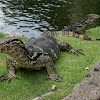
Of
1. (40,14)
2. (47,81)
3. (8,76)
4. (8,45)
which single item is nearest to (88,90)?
(47,81)

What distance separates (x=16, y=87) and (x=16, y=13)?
1293 centimetres

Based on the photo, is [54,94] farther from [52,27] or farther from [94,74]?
[52,27]

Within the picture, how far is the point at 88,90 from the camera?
117 inches

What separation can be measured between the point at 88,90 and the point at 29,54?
7.30 ft

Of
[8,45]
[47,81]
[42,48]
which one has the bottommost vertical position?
[47,81]

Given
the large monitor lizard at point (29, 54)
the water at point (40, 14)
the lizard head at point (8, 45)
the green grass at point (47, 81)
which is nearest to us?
the lizard head at point (8, 45)

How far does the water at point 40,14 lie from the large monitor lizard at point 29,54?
676 centimetres

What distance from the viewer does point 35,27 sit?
13.7 metres

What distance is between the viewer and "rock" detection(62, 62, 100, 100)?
9.30 feet

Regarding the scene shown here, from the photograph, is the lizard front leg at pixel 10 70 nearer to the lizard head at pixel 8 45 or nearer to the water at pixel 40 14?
the lizard head at pixel 8 45

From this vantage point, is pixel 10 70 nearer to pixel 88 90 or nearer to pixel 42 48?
pixel 42 48

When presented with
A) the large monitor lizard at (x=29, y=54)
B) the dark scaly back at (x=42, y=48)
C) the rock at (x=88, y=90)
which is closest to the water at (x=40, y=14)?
→ the dark scaly back at (x=42, y=48)

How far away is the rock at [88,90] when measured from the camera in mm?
2836

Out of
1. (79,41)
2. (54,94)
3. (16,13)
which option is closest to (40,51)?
(54,94)
